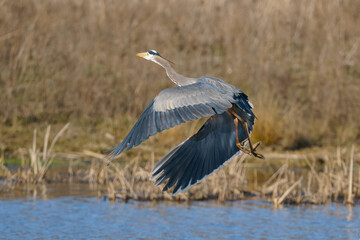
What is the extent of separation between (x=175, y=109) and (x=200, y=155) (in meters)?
1.28

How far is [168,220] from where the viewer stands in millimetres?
7305

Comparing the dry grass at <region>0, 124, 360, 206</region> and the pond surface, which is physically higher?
the dry grass at <region>0, 124, 360, 206</region>

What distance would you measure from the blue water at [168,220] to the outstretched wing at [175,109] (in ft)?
5.80

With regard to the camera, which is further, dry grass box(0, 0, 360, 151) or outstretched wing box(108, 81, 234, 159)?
dry grass box(0, 0, 360, 151)

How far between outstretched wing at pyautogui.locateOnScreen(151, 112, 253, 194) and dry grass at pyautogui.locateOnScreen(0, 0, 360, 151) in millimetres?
4880

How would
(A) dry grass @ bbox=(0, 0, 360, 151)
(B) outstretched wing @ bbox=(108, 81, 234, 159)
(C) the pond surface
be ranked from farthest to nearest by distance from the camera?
(A) dry grass @ bbox=(0, 0, 360, 151), (C) the pond surface, (B) outstretched wing @ bbox=(108, 81, 234, 159)

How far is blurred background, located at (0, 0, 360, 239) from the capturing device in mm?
7504

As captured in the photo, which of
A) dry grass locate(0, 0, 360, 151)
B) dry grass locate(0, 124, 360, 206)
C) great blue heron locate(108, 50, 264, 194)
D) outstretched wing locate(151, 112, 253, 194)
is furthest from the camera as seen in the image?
dry grass locate(0, 0, 360, 151)

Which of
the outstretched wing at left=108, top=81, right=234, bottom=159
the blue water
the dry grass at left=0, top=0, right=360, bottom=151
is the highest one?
the dry grass at left=0, top=0, right=360, bottom=151

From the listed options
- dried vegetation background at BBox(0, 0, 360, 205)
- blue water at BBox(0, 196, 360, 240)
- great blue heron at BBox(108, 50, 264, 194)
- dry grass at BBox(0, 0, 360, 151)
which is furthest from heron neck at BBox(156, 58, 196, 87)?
dry grass at BBox(0, 0, 360, 151)

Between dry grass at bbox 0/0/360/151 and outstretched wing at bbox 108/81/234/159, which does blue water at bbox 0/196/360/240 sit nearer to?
outstretched wing at bbox 108/81/234/159

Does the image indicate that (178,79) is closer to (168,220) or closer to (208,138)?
(208,138)

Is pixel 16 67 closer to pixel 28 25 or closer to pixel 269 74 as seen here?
pixel 28 25

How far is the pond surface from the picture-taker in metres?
6.80
